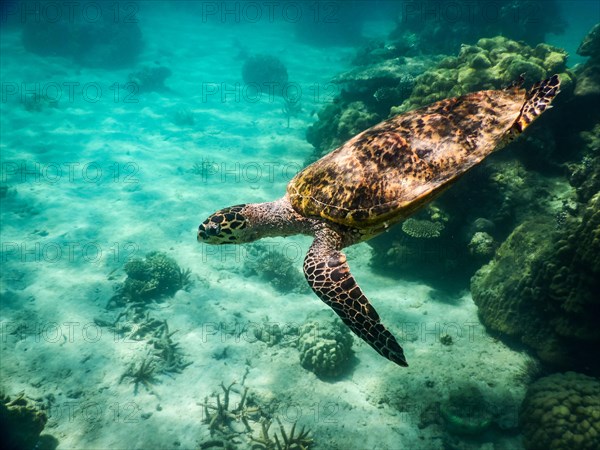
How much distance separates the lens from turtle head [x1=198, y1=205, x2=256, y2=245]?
191 inches

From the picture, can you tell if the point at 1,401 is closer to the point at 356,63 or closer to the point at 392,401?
the point at 392,401

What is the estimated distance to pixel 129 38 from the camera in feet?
112

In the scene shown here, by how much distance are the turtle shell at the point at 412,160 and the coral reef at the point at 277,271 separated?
526 centimetres

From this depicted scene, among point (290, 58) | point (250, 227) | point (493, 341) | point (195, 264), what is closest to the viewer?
point (250, 227)

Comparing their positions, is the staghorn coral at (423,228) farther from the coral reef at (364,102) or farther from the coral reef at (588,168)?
the coral reef at (364,102)

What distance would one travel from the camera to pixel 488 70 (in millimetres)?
8398

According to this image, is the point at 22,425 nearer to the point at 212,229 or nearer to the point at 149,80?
the point at 212,229

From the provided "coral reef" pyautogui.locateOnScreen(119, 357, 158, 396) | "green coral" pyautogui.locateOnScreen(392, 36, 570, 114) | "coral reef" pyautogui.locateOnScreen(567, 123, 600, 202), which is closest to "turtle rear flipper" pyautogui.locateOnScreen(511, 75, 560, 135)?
"coral reef" pyautogui.locateOnScreen(567, 123, 600, 202)

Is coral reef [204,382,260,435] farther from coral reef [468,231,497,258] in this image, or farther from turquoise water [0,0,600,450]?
coral reef [468,231,497,258]

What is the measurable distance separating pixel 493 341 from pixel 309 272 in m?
4.70

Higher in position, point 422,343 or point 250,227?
point 250,227

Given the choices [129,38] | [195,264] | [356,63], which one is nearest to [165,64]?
[129,38]

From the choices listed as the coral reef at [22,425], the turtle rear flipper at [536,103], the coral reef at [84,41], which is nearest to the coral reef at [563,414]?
the turtle rear flipper at [536,103]

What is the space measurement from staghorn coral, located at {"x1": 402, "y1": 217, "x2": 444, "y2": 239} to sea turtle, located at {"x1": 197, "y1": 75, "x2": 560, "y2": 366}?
3600 millimetres
